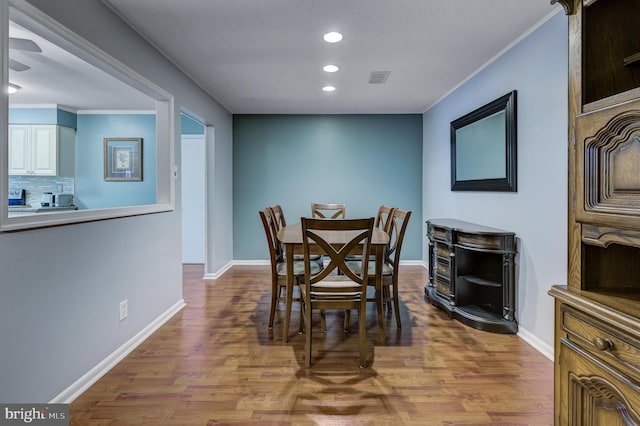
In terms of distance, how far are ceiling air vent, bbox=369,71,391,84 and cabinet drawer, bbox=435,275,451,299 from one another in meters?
2.16

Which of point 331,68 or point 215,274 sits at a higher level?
point 331,68

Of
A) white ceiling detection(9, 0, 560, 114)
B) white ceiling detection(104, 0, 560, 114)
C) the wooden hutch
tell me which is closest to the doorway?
white ceiling detection(9, 0, 560, 114)

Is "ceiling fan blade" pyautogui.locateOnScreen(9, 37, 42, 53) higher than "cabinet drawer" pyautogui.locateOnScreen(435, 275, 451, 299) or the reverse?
higher

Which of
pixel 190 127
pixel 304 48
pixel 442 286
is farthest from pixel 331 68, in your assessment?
pixel 190 127

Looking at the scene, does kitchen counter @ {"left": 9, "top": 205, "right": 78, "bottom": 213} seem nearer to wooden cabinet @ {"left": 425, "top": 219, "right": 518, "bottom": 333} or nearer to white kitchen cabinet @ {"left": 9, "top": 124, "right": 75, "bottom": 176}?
white kitchen cabinet @ {"left": 9, "top": 124, "right": 75, "bottom": 176}

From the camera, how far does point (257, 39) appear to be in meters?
2.85

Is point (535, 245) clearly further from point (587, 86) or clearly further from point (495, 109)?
point (587, 86)

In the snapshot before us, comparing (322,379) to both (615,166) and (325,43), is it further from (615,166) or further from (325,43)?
(325,43)

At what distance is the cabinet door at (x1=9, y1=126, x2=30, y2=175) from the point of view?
509 cm

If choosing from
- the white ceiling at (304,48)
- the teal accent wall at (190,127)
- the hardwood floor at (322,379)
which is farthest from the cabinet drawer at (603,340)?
the teal accent wall at (190,127)

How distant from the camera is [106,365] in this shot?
7.54ft

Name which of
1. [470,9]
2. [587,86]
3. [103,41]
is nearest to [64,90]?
[103,41]

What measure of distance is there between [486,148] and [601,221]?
8.28 feet

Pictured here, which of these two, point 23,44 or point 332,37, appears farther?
point 332,37
